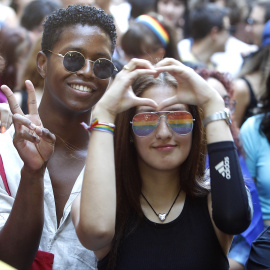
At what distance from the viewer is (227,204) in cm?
238

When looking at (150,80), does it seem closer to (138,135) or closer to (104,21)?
(138,135)

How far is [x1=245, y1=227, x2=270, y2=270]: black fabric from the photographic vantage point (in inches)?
104

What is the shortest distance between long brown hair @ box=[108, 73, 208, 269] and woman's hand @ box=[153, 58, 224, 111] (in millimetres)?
170

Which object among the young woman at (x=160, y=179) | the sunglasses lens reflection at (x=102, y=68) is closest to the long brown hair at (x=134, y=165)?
the young woman at (x=160, y=179)

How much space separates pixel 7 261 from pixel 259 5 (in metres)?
5.40

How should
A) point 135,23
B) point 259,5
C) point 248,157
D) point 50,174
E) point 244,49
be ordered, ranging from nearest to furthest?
point 50,174
point 248,157
point 135,23
point 259,5
point 244,49

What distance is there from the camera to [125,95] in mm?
2488

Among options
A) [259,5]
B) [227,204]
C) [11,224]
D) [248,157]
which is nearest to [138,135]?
[227,204]

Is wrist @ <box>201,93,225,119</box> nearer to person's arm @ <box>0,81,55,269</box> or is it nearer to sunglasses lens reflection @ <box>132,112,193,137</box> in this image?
sunglasses lens reflection @ <box>132,112,193,137</box>

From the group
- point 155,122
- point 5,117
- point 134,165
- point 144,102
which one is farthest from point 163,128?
point 5,117

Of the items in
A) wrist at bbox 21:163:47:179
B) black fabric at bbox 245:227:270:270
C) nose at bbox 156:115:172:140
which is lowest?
black fabric at bbox 245:227:270:270

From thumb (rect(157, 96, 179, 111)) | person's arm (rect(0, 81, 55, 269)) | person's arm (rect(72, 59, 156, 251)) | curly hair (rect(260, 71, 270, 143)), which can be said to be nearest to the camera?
person's arm (rect(72, 59, 156, 251))

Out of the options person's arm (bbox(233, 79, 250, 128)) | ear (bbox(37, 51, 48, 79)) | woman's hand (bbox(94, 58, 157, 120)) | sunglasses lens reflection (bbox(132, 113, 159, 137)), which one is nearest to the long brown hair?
sunglasses lens reflection (bbox(132, 113, 159, 137))

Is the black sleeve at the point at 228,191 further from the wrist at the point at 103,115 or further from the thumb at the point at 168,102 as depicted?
the wrist at the point at 103,115
